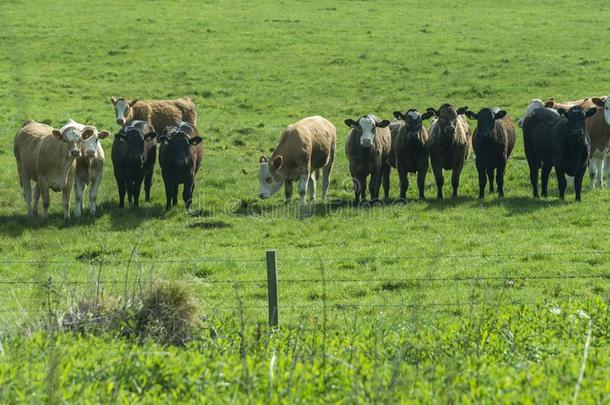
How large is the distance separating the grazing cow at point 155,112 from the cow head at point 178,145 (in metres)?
4.58

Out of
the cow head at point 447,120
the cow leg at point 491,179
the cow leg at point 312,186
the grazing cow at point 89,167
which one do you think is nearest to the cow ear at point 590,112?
the cow leg at point 491,179

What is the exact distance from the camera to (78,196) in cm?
2038

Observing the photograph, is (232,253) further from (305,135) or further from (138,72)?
(138,72)

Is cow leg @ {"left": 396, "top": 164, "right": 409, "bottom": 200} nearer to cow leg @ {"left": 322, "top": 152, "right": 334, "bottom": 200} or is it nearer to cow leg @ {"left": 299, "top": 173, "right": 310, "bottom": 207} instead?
cow leg @ {"left": 322, "top": 152, "right": 334, "bottom": 200}

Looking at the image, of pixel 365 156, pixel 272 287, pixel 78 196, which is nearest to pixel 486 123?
pixel 365 156

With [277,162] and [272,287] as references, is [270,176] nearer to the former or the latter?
[277,162]

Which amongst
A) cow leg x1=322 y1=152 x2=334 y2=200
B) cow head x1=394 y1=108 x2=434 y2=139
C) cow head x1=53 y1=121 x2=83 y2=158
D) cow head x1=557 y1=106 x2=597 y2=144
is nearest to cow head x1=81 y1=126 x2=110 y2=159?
cow head x1=53 y1=121 x2=83 y2=158

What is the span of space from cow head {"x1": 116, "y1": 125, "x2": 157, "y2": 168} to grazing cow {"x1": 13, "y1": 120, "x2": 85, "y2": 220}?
117 centimetres

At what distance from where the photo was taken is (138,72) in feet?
120

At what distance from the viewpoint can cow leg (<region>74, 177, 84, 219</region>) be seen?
20078 mm

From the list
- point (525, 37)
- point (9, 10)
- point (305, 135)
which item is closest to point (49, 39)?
point (9, 10)

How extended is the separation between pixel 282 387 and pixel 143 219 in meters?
12.2

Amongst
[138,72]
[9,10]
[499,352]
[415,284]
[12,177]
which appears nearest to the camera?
[499,352]

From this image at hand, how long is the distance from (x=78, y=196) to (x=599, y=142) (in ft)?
34.6
